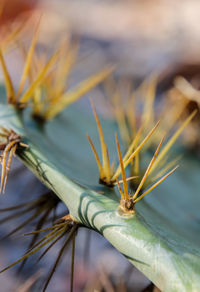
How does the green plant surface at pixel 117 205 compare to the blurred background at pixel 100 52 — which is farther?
the blurred background at pixel 100 52

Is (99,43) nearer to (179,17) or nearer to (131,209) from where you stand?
(179,17)

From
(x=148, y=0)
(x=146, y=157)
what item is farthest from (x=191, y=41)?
(x=146, y=157)

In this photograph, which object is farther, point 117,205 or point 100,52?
point 100,52

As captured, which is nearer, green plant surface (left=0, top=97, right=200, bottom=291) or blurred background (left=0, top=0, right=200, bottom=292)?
green plant surface (left=0, top=97, right=200, bottom=291)
